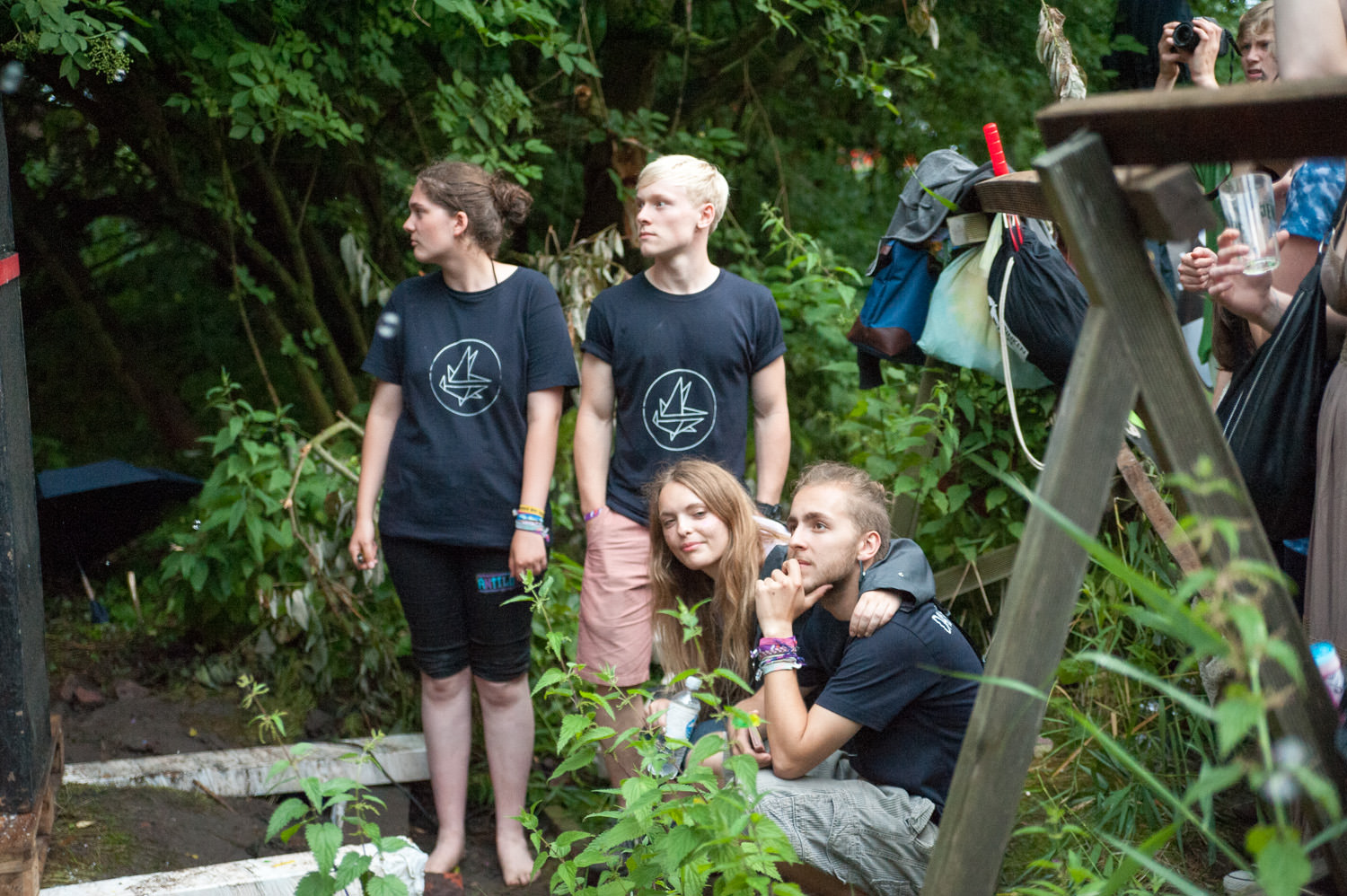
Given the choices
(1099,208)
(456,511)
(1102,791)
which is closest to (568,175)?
(456,511)

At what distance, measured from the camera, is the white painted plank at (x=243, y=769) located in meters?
3.46

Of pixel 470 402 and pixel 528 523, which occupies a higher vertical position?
pixel 470 402

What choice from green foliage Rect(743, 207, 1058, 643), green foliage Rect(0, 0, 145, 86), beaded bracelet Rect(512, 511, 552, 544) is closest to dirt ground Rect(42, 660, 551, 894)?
beaded bracelet Rect(512, 511, 552, 544)

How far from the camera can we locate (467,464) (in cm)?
302

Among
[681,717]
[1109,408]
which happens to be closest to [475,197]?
[681,717]

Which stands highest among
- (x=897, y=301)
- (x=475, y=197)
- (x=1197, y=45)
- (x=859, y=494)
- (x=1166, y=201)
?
(x=1197, y=45)

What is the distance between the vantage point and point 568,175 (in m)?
5.31

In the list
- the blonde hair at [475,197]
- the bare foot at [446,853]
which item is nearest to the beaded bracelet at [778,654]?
the bare foot at [446,853]

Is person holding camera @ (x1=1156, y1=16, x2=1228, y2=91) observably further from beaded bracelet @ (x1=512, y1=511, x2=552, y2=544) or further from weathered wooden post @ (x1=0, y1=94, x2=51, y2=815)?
weathered wooden post @ (x1=0, y1=94, x2=51, y2=815)

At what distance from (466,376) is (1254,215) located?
6.23 ft

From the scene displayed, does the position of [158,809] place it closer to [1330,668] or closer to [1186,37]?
[1330,668]

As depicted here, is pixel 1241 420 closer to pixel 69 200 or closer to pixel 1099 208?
pixel 1099 208

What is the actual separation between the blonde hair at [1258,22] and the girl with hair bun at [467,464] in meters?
1.80

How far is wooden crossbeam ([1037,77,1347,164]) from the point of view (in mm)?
1168
